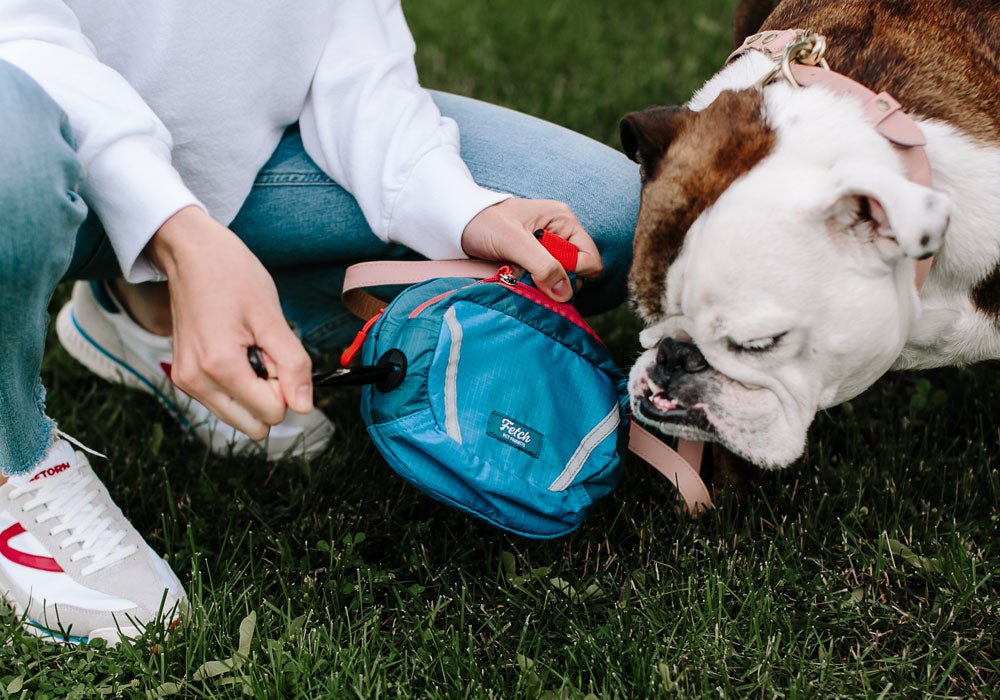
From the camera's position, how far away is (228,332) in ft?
4.92

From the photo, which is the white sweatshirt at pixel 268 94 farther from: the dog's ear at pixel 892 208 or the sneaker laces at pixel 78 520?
the dog's ear at pixel 892 208

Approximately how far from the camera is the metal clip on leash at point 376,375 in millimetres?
1688

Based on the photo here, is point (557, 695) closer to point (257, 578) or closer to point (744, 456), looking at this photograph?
point (744, 456)

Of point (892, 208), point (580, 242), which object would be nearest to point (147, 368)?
point (580, 242)

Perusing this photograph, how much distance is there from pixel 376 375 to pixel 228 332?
1.06ft

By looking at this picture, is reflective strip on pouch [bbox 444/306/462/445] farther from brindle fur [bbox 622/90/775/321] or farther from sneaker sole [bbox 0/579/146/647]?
sneaker sole [bbox 0/579/146/647]

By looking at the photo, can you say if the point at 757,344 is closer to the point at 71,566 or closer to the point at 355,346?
the point at 355,346

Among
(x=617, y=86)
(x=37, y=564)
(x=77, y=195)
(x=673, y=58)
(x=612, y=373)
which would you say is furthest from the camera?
(x=673, y=58)

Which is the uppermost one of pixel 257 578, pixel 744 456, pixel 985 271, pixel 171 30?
pixel 171 30

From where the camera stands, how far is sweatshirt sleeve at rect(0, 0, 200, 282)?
63.8 inches

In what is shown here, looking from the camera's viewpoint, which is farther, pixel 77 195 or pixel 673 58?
pixel 673 58

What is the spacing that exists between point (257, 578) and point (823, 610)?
1.21 metres

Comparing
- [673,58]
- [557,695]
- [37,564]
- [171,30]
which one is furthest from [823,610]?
[673,58]

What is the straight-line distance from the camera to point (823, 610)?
1.91m
